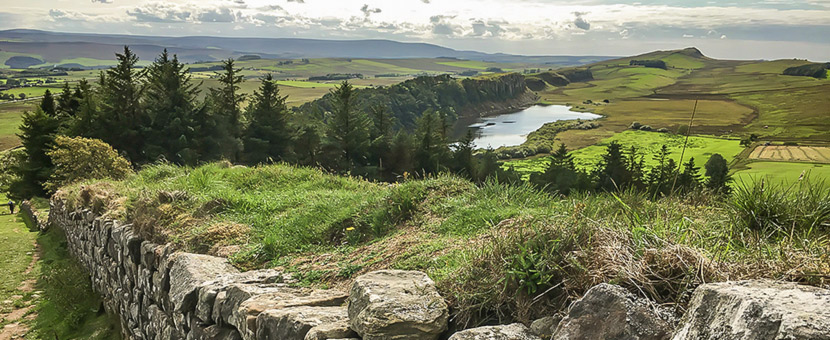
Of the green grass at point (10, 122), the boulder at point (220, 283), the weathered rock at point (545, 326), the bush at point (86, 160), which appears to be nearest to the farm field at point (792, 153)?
the weathered rock at point (545, 326)

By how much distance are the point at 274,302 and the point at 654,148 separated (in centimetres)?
2240

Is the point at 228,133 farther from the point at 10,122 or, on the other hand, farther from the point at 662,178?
the point at 10,122

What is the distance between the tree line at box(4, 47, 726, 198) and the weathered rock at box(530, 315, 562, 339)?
21.9 metres

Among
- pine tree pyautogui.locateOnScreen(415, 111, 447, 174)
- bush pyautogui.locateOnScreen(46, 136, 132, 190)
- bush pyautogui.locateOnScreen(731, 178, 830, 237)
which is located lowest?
pine tree pyautogui.locateOnScreen(415, 111, 447, 174)

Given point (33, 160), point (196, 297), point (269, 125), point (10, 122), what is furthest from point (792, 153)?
point (10, 122)

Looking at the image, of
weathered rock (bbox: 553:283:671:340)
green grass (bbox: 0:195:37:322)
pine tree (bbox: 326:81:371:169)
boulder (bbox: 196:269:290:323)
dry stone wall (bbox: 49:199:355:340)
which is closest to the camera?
weathered rock (bbox: 553:283:671:340)

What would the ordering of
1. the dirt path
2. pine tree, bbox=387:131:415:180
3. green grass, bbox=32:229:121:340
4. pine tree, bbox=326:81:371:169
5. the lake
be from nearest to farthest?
the dirt path
green grass, bbox=32:229:121:340
pine tree, bbox=326:81:371:169
pine tree, bbox=387:131:415:180
the lake

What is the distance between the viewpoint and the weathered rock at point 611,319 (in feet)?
9.05

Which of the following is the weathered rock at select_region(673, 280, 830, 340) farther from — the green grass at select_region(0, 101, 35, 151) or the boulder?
the green grass at select_region(0, 101, 35, 151)

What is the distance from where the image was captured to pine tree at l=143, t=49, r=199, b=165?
31.5 meters

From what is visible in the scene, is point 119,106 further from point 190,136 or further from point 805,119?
point 805,119

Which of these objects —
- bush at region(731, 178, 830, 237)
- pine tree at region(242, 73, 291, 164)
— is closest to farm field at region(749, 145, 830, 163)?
bush at region(731, 178, 830, 237)

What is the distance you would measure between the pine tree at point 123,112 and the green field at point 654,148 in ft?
90.0

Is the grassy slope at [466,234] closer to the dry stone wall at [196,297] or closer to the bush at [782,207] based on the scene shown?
the bush at [782,207]
